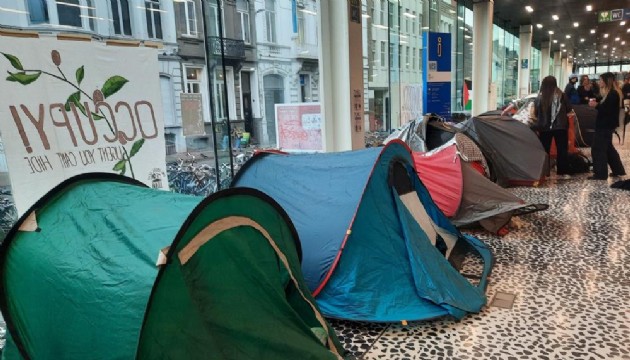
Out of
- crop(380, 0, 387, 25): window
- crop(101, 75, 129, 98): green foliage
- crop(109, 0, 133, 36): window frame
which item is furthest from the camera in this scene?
crop(380, 0, 387, 25): window

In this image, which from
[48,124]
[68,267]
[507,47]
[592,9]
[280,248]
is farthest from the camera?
[507,47]

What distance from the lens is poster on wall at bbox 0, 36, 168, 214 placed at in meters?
2.13

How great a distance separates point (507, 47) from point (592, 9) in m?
2.42

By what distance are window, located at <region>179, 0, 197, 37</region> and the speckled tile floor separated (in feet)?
8.21

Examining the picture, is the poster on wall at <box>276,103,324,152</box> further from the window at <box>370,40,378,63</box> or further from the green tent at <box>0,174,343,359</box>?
the green tent at <box>0,174,343,359</box>

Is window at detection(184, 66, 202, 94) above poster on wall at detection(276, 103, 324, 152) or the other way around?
above

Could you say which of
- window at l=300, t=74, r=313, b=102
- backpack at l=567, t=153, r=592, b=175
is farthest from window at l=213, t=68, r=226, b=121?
backpack at l=567, t=153, r=592, b=175

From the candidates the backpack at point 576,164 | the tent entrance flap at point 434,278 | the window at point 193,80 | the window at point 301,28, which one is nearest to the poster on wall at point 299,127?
the window at point 301,28

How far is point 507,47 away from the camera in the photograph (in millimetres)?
13711

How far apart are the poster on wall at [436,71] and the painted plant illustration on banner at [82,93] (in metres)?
4.92

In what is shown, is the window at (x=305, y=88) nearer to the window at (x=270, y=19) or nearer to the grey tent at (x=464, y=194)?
the window at (x=270, y=19)

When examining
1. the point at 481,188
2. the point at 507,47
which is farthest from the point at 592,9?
the point at 481,188

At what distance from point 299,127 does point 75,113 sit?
2770 mm

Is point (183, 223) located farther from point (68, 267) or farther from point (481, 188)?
point (481, 188)
